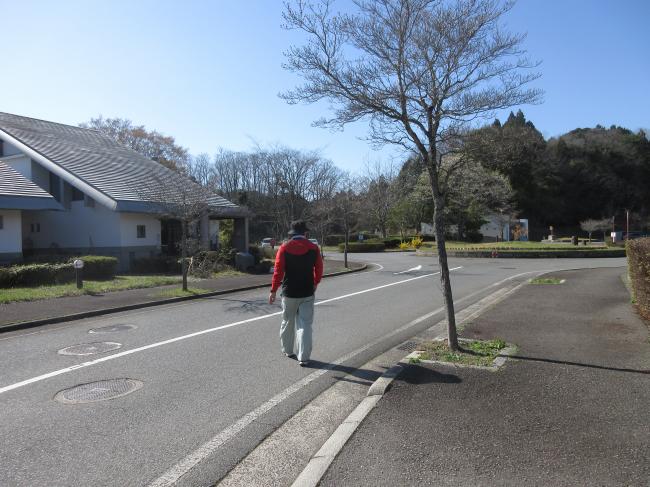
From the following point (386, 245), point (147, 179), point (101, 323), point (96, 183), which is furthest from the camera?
point (386, 245)

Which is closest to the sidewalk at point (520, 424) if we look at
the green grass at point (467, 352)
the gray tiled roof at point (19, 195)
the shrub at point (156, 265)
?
the green grass at point (467, 352)

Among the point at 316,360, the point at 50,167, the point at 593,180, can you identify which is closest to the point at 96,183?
the point at 50,167

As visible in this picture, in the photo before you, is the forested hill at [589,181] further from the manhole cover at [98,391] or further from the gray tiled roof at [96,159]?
the manhole cover at [98,391]

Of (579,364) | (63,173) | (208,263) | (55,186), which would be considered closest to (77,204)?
(63,173)

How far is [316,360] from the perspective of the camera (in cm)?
686

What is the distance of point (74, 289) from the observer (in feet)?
47.4

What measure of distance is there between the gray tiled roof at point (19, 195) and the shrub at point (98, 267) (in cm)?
331

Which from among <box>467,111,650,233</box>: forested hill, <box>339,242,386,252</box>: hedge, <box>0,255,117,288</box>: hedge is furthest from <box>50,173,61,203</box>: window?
<box>467,111,650,233</box>: forested hill

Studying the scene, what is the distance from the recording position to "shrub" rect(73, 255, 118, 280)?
17.4 metres

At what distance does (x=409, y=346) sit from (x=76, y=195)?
815 inches

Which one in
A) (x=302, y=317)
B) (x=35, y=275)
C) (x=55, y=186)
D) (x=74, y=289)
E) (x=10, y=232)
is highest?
(x=55, y=186)

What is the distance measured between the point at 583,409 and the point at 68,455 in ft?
14.1

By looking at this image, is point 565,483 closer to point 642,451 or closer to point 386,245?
point 642,451

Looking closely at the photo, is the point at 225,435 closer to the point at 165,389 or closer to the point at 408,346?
the point at 165,389
